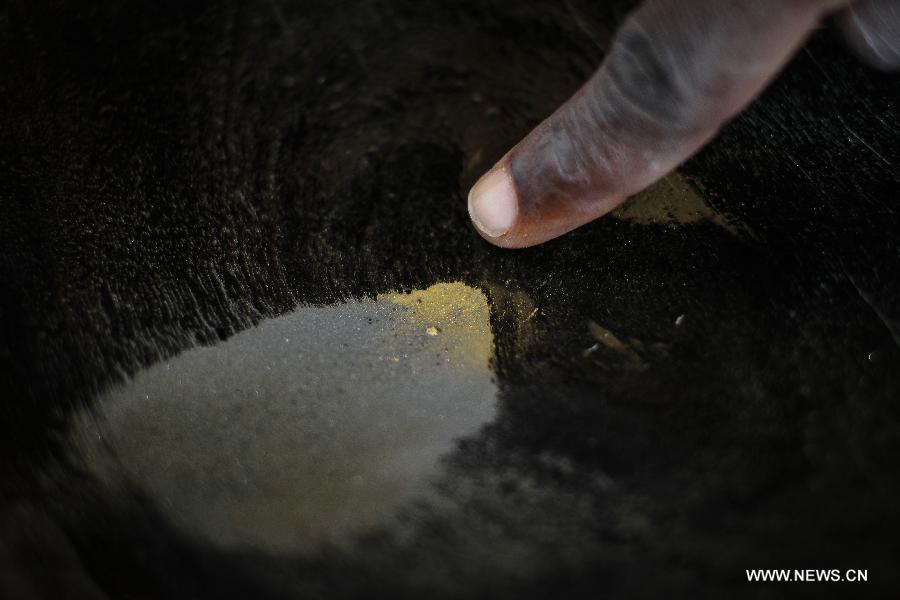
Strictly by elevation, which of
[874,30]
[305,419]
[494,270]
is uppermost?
[874,30]

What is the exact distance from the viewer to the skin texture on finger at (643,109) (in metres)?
0.35

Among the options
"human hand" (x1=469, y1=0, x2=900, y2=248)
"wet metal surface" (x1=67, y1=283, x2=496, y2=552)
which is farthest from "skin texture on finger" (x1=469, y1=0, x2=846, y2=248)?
"wet metal surface" (x1=67, y1=283, x2=496, y2=552)

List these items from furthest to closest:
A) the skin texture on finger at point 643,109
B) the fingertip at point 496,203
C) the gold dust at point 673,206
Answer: the gold dust at point 673,206, the fingertip at point 496,203, the skin texture on finger at point 643,109

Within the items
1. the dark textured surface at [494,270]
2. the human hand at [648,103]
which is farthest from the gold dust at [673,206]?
the human hand at [648,103]

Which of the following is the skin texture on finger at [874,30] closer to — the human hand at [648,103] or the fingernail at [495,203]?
the human hand at [648,103]

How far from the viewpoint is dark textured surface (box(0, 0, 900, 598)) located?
0.51 metres

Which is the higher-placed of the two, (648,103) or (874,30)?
(874,30)

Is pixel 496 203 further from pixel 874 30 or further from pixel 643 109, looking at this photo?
pixel 874 30

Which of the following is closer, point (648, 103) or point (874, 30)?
point (648, 103)

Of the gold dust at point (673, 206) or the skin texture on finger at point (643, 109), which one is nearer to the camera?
the skin texture on finger at point (643, 109)

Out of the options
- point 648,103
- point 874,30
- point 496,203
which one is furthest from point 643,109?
point 874,30

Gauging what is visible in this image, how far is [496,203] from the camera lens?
477 millimetres

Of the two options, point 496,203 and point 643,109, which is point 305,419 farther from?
point 643,109

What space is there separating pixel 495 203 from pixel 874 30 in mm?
290
